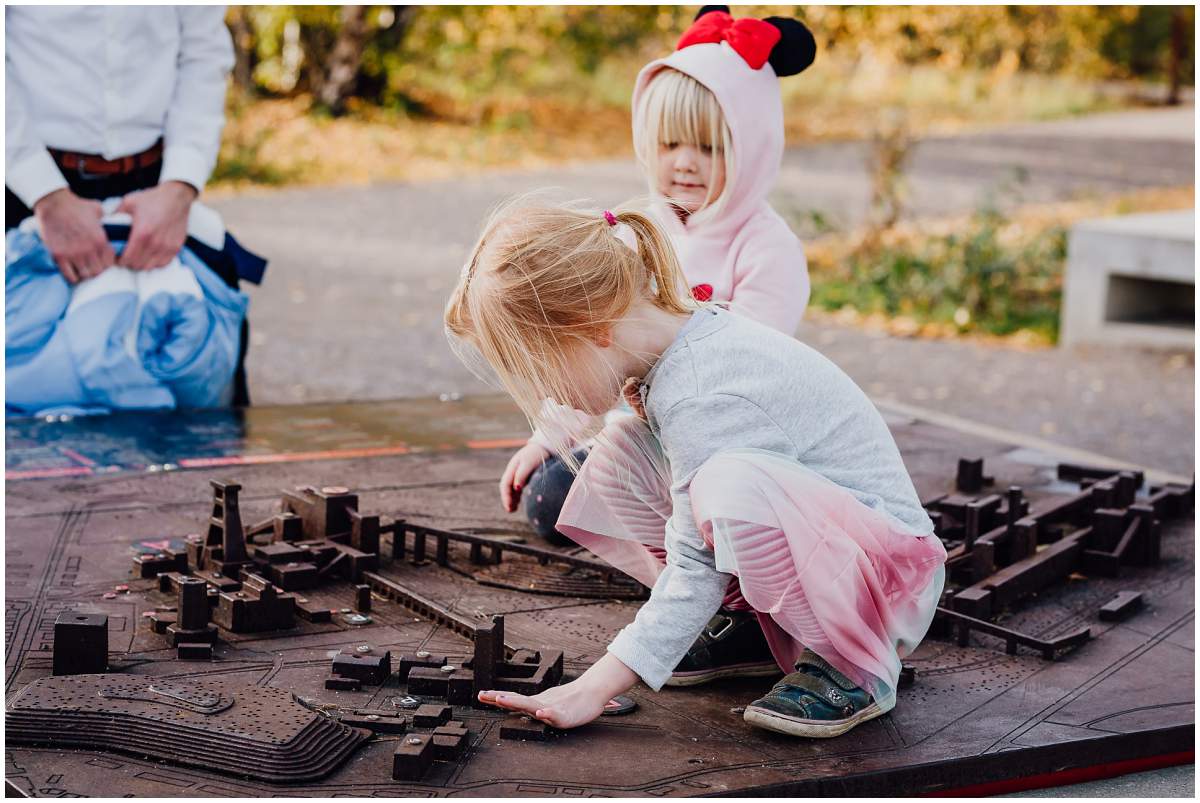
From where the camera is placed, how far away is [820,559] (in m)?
2.42

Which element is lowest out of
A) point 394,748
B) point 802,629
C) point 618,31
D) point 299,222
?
point 394,748

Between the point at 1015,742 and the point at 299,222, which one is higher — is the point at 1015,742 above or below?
below

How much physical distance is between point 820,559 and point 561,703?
0.48 metres

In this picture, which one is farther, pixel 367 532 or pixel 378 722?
pixel 367 532

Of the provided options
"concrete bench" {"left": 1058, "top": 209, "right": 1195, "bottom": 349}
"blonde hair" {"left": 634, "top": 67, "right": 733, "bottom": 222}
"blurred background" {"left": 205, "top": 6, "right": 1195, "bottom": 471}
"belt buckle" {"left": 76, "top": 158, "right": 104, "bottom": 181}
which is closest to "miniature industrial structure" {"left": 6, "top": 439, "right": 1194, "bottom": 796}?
"blonde hair" {"left": 634, "top": 67, "right": 733, "bottom": 222}

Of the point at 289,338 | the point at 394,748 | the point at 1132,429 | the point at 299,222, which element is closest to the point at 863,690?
the point at 394,748

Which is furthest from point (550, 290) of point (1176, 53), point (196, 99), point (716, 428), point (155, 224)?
point (1176, 53)

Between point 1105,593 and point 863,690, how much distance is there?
1.01 m

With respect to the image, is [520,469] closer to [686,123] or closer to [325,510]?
[325,510]

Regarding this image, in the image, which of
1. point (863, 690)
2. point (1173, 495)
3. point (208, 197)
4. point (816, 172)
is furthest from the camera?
point (816, 172)

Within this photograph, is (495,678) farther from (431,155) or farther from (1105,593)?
(431,155)

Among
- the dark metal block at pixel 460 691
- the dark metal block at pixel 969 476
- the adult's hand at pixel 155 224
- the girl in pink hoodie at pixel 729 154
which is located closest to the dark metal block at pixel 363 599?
the dark metal block at pixel 460 691

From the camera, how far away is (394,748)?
2324mm

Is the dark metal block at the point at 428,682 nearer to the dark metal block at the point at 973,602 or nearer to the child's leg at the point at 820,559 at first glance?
the child's leg at the point at 820,559
